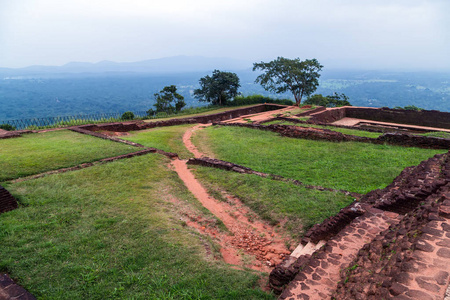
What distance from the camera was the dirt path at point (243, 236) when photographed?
5.56 metres

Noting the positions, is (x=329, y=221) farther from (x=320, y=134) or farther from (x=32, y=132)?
(x=32, y=132)

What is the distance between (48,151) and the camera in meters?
11.0

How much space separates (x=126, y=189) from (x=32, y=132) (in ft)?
34.4

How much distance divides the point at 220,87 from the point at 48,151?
82.7 ft

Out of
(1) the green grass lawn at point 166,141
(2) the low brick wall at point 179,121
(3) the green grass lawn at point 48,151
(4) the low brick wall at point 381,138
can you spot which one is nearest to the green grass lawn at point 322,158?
(4) the low brick wall at point 381,138

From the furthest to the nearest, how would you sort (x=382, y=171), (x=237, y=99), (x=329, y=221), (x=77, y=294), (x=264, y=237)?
(x=237, y=99), (x=382, y=171), (x=264, y=237), (x=329, y=221), (x=77, y=294)

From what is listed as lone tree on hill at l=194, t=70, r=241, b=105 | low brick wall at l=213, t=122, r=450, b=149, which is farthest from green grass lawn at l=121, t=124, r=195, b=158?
lone tree on hill at l=194, t=70, r=241, b=105

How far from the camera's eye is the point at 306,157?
36.8 feet

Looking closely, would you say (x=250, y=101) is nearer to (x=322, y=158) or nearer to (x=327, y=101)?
(x=327, y=101)

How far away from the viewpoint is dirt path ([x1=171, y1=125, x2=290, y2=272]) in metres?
5.56

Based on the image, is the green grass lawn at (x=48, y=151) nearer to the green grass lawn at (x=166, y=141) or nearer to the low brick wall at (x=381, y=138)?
the green grass lawn at (x=166, y=141)

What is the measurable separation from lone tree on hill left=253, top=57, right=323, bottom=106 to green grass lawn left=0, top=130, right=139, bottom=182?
22.9 m

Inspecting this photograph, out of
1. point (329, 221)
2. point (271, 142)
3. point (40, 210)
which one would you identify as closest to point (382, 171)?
point (329, 221)

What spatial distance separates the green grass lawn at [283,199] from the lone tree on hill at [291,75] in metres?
25.1
